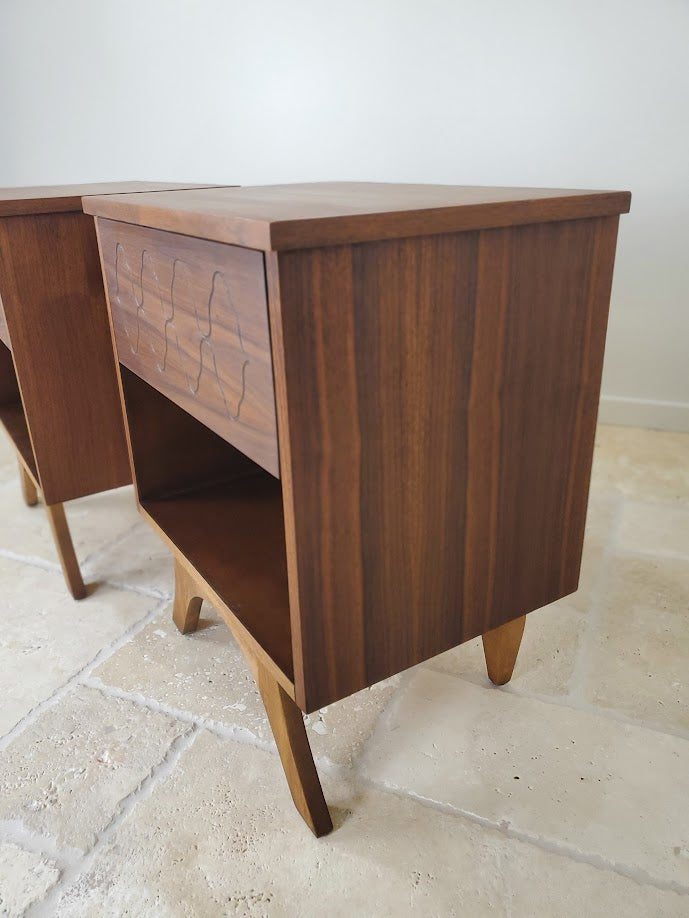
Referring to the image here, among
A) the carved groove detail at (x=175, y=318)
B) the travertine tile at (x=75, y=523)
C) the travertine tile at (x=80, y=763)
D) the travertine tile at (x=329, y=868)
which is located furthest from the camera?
the travertine tile at (x=75, y=523)

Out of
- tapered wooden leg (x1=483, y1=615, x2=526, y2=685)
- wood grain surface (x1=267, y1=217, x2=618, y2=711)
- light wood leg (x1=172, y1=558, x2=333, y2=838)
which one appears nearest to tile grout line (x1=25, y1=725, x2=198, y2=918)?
light wood leg (x1=172, y1=558, x2=333, y2=838)

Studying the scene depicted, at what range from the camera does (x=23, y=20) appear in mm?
2924

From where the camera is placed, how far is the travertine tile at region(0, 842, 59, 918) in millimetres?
877

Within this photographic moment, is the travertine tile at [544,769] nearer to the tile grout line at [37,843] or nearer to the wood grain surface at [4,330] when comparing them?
the tile grout line at [37,843]

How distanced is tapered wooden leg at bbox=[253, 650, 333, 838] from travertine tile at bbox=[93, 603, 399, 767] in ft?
0.42

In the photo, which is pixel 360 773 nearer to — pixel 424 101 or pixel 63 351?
pixel 63 351

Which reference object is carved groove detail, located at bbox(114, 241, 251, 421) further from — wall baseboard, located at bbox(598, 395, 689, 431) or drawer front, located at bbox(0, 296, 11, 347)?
wall baseboard, located at bbox(598, 395, 689, 431)

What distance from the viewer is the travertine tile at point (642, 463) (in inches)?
75.9

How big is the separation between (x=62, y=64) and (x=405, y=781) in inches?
119

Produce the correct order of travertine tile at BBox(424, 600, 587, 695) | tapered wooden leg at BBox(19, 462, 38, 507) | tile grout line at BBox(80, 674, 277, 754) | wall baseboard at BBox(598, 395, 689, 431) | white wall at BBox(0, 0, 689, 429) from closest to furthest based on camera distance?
1. tile grout line at BBox(80, 674, 277, 754)
2. travertine tile at BBox(424, 600, 587, 695)
3. tapered wooden leg at BBox(19, 462, 38, 507)
4. white wall at BBox(0, 0, 689, 429)
5. wall baseboard at BBox(598, 395, 689, 431)

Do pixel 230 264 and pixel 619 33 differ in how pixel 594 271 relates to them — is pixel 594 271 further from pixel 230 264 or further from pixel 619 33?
pixel 619 33

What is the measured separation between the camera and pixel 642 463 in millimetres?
2082

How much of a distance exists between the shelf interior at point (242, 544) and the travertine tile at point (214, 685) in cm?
27

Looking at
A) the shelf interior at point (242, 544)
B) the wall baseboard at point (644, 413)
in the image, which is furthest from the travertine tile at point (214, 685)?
the wall baseboard at point (644, 413)
